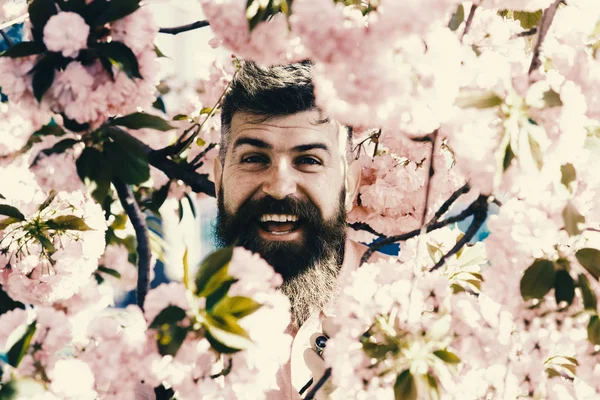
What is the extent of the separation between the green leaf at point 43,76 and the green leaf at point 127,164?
166 mm

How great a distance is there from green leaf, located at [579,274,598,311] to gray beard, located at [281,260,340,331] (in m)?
1.03

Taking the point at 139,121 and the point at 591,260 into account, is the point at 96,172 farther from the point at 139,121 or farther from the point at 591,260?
the point at 591,260

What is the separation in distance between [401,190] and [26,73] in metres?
1.24

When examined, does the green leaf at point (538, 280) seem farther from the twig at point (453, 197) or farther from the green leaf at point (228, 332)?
the green leaf at point (228, 332)

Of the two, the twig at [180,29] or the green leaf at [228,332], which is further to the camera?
the twig at [180,29]

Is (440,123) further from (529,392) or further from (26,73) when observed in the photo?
(26,73)

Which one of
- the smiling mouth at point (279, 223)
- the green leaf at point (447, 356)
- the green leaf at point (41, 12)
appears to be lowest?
the smiling mouth at point (279, 223)

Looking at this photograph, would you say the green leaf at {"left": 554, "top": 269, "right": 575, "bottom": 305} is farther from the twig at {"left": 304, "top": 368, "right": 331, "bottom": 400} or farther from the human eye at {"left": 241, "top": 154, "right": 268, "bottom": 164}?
the human eye at {"left": 241, "top": 154, "right": 268, "bottom": 164}

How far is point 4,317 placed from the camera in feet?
3.86

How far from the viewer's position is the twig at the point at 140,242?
122 centimetres

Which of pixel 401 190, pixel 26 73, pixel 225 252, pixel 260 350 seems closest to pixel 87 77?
pixel 26 73

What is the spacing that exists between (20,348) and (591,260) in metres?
1.14

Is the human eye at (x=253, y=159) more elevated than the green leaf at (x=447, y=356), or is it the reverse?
the green leaf at (x=447, y=356)

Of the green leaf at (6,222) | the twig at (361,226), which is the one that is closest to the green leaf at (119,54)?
the green leaf at (6,222)
